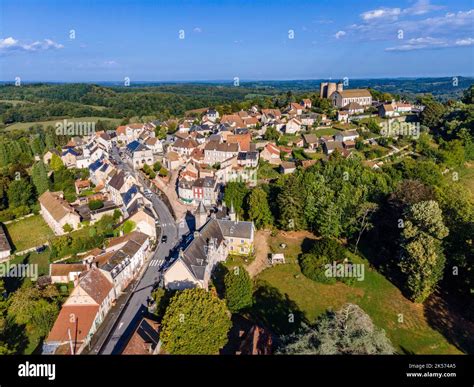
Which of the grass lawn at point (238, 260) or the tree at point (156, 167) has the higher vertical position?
the tree at point (156, 167)

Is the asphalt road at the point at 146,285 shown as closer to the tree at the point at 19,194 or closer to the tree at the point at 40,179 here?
the tree at the point at 40,179

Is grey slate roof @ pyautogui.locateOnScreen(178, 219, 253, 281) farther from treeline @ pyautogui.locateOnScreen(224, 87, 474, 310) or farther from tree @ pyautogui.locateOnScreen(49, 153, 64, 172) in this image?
tree @ pyautogui.locateOnScreen(49, 153, 64, 172)

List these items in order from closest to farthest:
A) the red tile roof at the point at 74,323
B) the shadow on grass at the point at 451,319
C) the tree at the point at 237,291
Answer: the red tile roof at the point at 74,323
the shadow on grass at the point at 451,319
the tree at the point at 237,291

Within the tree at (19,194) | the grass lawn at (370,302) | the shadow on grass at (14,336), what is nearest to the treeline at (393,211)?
the grass lawn at (370,302)

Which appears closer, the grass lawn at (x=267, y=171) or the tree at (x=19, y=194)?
the tree at (x=19, y=194)

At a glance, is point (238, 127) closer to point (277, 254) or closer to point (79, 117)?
point (277, 254)

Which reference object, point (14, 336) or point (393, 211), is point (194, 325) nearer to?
point (14, 336)
